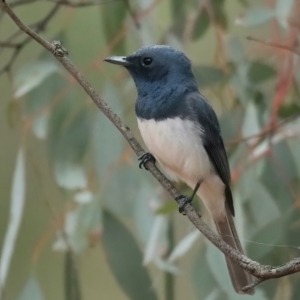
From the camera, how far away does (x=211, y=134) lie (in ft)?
4.52

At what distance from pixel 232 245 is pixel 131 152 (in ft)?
1.30

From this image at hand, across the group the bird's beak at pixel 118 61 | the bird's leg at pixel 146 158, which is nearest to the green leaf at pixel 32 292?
the bird's leg at pixel 146 158

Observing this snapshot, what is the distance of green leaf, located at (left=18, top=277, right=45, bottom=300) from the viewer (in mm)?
1566

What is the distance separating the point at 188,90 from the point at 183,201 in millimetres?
249

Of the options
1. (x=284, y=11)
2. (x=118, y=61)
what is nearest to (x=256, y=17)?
(x=284, y=11)

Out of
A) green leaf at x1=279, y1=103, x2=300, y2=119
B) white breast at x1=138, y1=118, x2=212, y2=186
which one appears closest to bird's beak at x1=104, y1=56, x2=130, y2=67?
white breast at x1=138, y1=118, x2=212, y2=186

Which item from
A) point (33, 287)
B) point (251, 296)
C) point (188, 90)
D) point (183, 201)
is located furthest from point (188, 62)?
point (33, 287)

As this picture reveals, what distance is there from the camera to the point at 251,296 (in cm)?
137

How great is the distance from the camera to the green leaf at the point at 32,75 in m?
1.55

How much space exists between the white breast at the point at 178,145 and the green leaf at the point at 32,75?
1.07ft

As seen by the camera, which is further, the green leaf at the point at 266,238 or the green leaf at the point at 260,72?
the green leaf at the point at 260,72

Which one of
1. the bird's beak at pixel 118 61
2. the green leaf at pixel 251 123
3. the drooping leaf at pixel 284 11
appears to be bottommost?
the green leaf at pixel 251 123

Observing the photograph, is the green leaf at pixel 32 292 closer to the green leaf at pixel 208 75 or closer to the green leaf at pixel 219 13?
the green leaf at pixel 208 75

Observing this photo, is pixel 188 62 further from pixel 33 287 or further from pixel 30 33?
pixel 33 287
